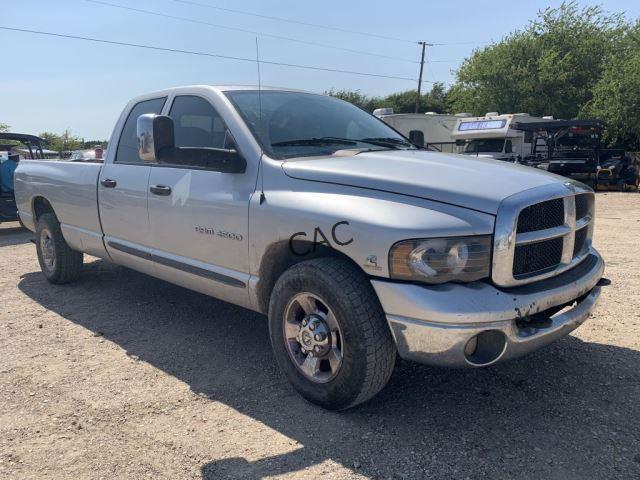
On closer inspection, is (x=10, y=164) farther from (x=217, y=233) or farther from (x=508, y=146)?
(x=508, y=146)

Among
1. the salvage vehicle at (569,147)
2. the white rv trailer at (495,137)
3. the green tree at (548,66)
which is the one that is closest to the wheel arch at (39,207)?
the salvage vehicle at (569,147)

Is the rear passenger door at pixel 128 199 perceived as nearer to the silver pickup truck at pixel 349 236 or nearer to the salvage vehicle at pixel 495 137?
the silver pickup truck at pixel 349 236

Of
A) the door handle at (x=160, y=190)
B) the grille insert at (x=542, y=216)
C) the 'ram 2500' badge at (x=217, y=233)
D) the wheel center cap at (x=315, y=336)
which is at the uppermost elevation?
the grille insert at (x=542, y=216)

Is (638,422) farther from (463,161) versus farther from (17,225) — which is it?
(17,225)

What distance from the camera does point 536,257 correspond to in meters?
2.86

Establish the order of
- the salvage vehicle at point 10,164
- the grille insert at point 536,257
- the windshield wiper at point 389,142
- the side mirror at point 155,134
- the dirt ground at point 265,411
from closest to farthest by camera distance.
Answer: the dirt ground at point 265,411 < the grille insert at point 536,257 < the side mirror at point 155,134 < the windshield wiper at point 389,142 < the salvage vehicle at point 10,164

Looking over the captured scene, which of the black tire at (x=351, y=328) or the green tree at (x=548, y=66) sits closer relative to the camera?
the black tire at (x=351, y=328)

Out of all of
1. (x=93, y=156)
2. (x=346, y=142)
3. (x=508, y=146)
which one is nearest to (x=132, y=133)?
(x=346, y=142)

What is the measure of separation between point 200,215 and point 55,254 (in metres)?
2.89

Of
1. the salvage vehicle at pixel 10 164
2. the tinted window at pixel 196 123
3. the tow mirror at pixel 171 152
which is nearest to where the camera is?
the tow mirror at pixel 171 152

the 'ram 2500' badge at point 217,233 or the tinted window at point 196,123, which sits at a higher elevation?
the tinted window at point 196,123

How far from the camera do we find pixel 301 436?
289cm

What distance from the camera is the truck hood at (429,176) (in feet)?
9.04

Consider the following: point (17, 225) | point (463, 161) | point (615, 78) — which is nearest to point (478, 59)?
point (615, 78)
